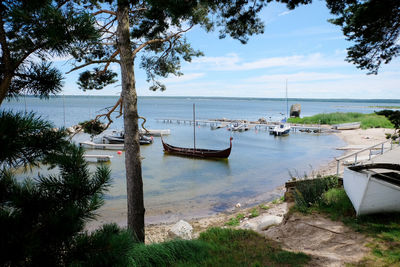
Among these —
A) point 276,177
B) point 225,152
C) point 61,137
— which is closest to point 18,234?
point 61,137

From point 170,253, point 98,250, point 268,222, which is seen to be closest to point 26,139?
point 98,250

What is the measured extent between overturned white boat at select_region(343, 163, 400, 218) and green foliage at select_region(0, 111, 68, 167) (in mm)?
5256

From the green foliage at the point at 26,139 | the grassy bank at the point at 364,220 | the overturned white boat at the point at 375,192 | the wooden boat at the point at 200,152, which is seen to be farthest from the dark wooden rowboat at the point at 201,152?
the green foliage at the point at 26,139

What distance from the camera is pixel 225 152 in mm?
19891

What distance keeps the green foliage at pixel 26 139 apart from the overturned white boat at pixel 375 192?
17.2 feet

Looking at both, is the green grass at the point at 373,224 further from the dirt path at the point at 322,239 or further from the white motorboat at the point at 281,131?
the white motorboat at the point at 281,131

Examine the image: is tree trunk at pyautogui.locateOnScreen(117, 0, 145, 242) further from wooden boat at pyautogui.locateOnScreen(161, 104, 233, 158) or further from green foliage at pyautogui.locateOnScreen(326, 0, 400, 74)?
wooden boat at pyautogui.locateOnScreen(161, 104, 233, 158)

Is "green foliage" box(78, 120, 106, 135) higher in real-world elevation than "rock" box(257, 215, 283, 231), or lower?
higher

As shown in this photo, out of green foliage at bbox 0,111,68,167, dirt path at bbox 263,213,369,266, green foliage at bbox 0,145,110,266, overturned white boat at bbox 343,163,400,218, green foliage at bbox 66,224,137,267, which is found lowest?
dirt path at bbox 263,213,369,266

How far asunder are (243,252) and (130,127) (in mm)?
3156

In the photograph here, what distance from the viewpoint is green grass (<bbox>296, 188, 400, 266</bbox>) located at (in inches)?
140

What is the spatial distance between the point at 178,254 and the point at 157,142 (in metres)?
25.8

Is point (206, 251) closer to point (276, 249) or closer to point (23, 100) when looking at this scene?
point (276, 249)

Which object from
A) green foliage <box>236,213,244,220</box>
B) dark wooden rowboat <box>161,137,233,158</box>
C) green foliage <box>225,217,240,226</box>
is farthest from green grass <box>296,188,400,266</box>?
dark wooden rowboat <box>161,137,233,158</box>
